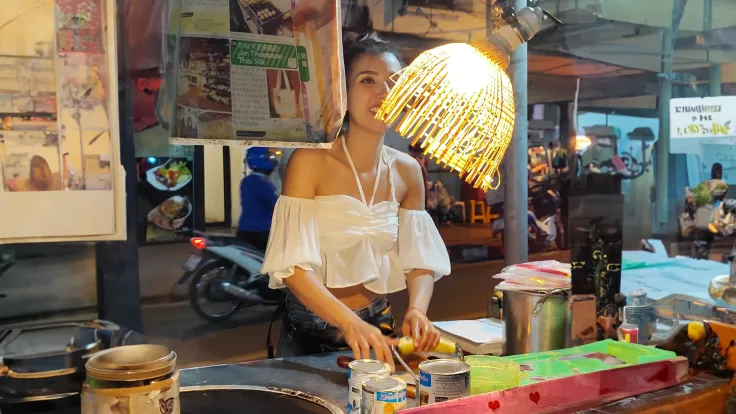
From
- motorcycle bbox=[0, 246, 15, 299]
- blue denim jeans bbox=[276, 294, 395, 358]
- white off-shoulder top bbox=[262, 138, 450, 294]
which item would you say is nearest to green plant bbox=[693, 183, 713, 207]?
white off-shoulder top bbox=[262, 138, 450, 294]

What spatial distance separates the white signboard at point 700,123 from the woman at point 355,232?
152 centimetres

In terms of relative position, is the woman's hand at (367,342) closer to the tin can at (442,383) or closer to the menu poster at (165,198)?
the tin can at (442,383)

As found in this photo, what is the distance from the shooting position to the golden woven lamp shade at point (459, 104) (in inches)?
47.5

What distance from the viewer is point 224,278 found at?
2326 millimetres

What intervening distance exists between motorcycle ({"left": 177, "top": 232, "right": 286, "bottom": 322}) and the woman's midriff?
1.68 feet

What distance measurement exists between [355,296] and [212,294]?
0.76 m

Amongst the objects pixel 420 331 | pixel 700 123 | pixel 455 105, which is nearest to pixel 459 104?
pixel 455 105

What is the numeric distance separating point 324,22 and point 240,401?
1124 mm

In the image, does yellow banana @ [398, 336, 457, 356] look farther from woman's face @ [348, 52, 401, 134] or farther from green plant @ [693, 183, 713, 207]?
green plant @ [693, 183, 713, 207]

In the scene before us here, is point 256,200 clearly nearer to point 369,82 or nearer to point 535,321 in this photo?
point 369,82

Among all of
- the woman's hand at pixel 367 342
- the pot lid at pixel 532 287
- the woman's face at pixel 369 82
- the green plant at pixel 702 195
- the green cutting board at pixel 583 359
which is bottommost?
the green cutting board at pixel 583 359

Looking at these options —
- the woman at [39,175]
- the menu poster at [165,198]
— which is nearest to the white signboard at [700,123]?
the menu poster at [165,198]

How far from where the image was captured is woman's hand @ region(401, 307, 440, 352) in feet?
4.99

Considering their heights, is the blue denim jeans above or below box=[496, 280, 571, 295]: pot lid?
below
